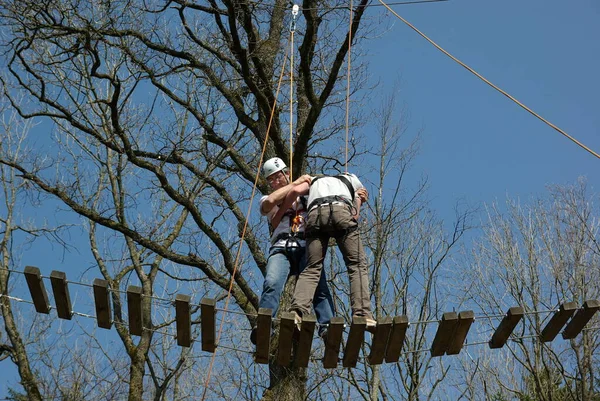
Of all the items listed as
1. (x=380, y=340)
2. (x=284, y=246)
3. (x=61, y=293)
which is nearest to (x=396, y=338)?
(x=380, y=340)

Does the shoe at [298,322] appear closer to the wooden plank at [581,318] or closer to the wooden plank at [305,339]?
the wooden plank at [305,339]

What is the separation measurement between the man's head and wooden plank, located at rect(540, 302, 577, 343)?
7.19 ft

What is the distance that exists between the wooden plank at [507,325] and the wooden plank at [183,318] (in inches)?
86.0

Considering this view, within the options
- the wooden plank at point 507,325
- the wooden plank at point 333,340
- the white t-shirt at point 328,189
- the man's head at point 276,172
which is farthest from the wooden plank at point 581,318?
the man's head at point 276,172

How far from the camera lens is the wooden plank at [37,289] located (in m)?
6.32

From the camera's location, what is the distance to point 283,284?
674 centimetres

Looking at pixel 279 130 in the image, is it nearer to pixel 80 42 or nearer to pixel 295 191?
pixel 80 42

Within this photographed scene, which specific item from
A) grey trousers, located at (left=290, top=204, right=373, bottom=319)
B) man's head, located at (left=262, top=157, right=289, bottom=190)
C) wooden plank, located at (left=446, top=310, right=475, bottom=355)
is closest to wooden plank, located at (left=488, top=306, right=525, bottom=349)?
wooden plank, located at (left=446, top=310, right=475, bottom=355)

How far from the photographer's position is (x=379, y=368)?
12.6 metres

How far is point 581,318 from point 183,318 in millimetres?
2848

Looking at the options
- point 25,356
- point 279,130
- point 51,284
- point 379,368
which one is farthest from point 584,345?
point 51,284

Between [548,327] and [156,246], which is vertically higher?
[156,246]

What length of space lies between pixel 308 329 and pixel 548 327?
1.80 metres

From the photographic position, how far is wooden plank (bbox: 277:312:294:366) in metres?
6.12
